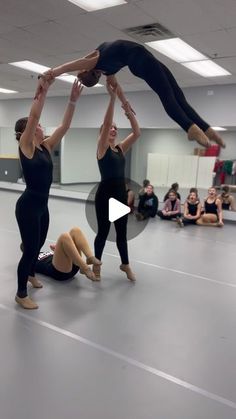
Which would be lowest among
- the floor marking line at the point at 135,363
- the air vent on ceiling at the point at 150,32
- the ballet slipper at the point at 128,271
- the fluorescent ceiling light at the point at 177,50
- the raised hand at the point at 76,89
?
the floor marking line at the point at 135,363

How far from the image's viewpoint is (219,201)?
21.4 feet

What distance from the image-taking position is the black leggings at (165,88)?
1.57 metres

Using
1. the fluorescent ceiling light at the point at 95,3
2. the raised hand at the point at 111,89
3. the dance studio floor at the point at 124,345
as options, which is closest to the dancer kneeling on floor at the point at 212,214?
the dance studio floor at the point at 124,345

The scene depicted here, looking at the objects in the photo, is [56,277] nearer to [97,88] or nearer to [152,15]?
[152,15]

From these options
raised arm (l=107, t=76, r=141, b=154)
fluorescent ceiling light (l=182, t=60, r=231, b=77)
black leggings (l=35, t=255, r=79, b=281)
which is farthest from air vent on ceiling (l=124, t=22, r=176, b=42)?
black leggings (l=35, t=255, r=79, b=281)

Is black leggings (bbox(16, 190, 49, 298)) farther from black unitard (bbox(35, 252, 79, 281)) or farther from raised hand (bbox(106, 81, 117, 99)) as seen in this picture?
raised hand (bbox(106, 81, 117, 99))

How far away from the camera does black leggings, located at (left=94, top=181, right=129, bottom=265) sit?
10.3 ft

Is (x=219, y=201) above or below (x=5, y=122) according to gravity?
below

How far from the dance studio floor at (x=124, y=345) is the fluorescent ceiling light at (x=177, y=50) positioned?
283 centimetres

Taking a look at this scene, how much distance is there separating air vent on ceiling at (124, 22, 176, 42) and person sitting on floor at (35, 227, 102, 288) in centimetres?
247

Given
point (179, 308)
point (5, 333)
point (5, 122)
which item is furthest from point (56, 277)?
point (5, 122)

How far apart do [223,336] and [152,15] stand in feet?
10.3

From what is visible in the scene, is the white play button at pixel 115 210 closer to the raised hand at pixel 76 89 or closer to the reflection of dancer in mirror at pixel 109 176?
the reflection of dancer in mirror at pixel 109 176

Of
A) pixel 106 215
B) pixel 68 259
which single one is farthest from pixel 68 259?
pixel 106 215
